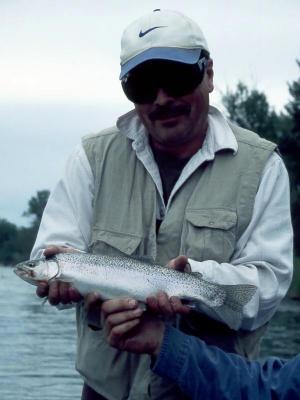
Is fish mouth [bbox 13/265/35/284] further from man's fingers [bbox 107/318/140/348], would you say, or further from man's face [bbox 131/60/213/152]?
man's face [bbox 131/60/213/152]

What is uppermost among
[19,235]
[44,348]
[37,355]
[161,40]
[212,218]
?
[161,40]

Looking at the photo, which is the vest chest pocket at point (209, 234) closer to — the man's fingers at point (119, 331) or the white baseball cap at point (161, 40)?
the white baseball cap at point (161, 40)

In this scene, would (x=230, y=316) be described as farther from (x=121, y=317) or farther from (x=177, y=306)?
(x=121, y=317)

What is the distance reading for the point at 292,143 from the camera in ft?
198

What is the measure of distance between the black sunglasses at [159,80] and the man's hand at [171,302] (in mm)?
729

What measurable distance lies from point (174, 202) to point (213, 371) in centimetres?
117

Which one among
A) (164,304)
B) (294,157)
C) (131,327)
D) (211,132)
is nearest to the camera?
(131,327)

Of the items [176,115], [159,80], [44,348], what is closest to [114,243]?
[176,115]

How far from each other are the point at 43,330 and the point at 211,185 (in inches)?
778

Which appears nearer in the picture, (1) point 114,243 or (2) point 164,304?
(2) point 164,304

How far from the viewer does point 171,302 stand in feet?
16.5

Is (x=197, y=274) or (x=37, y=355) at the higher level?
(x=197, y=274)

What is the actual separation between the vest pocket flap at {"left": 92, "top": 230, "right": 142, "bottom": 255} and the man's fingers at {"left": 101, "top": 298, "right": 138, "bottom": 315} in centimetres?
53

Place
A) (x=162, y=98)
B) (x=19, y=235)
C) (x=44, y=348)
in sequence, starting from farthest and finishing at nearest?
1. (x=19, y=235)
2. (x=44, y=348)
3. (x=162, y=98)
